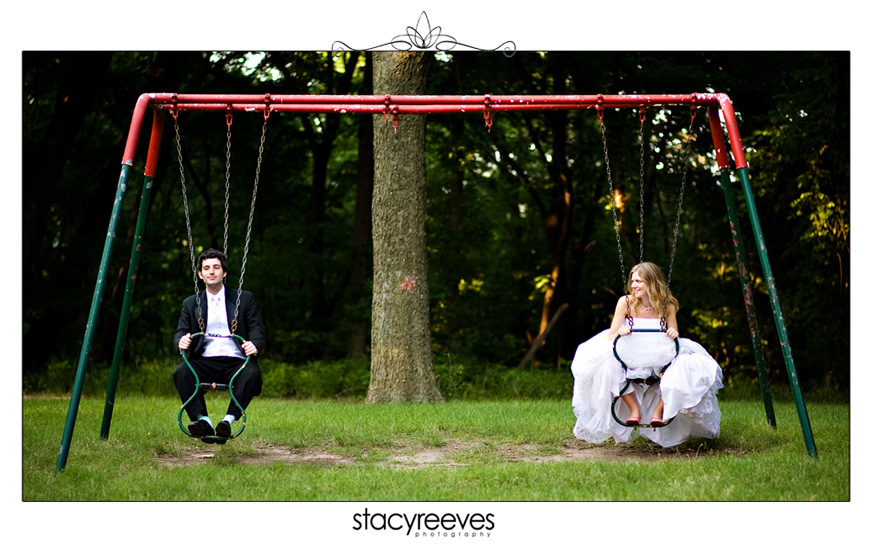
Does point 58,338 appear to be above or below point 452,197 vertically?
below

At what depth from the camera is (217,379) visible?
650 cm

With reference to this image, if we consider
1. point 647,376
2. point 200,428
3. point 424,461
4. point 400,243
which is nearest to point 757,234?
point 647,376

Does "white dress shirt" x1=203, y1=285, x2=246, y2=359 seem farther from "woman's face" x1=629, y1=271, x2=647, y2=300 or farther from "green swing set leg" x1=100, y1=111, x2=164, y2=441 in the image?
"woman's face" x1=629, y1=271, x2=647, y2=300

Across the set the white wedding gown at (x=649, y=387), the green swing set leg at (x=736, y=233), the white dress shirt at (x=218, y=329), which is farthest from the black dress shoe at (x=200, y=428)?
the green swing set leg at (x=736, y=233)

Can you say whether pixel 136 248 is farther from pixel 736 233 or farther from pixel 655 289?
pixel 736 233

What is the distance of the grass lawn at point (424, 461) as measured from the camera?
553 centimetres

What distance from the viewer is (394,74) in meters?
10.6

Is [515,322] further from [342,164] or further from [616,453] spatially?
[616,453]

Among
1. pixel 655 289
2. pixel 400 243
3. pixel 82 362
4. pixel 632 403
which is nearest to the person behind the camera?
pixel 82 362

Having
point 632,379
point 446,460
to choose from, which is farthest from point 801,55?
point 446,460

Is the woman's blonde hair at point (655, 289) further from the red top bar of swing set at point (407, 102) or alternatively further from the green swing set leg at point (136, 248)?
the green swing set leg at point (136, 248)

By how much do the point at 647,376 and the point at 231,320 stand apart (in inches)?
125

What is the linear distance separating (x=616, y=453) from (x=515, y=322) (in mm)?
13302

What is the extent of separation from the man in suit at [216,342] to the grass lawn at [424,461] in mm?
502
